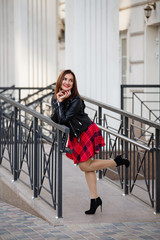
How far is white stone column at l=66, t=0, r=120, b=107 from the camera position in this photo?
9.85m

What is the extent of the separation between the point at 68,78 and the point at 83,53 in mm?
3951

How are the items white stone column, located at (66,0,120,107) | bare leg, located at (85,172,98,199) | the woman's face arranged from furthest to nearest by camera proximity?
white stone column, located at (66,0,120,107) < bare leg, located at (85,172,98,199) < the woman's face

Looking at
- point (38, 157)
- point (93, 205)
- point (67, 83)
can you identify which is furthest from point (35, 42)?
point (93, 205)

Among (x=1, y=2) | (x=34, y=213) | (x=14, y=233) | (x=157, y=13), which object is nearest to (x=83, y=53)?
(x=157, y=13)

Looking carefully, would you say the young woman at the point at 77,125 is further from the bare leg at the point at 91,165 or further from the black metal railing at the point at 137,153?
the black metal railing at the point at 137,153

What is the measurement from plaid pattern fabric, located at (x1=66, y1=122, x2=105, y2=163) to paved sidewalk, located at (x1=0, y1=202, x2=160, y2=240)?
28.6 inches

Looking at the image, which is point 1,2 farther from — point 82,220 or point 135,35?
point 82,220

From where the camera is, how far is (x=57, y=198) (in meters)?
5.98

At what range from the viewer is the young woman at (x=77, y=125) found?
19.5ft

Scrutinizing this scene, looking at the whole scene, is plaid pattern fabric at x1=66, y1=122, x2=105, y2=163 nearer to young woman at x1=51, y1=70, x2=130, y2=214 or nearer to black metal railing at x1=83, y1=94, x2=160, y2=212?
young woman at x1=51, y1=70, x2=130, y2=214

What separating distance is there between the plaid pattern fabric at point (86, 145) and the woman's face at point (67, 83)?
19.1 inches

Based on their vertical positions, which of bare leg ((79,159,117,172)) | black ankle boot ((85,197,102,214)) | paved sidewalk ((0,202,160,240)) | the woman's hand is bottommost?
paved sidewalk ((0,202,160,240))

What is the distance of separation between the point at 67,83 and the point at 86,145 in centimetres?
69

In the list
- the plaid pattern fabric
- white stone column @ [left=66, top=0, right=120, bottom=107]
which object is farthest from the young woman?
white stone column @ [left=66, top=0, right=120, bottom=107]
